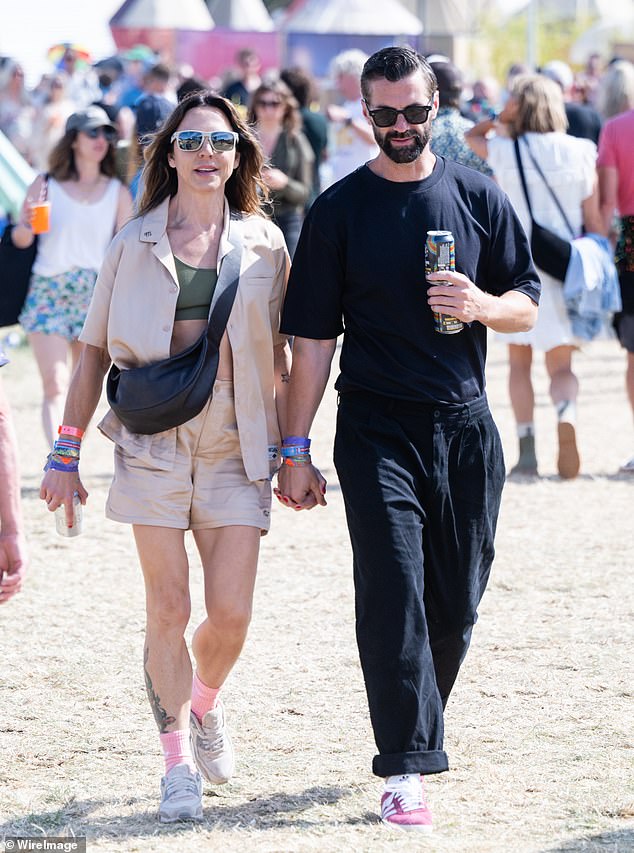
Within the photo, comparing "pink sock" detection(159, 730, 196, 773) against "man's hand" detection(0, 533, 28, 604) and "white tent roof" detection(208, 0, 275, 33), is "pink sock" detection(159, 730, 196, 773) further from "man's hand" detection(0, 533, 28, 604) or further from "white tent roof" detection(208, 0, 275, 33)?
"white tent roof" detection(208, 0, 275, 33)

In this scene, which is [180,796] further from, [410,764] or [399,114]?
[399,114]

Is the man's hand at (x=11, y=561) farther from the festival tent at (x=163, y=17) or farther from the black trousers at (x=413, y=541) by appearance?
the festival tent at (x=163, y=17)

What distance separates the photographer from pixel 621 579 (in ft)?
21.4

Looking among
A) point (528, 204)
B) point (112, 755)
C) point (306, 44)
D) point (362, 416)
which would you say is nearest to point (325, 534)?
point (528, 204)

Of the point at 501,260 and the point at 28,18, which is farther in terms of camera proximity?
the point at 28,18

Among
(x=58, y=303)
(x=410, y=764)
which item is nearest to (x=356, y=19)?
(x=58, y=303)

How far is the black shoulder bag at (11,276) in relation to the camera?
8117 millimetres

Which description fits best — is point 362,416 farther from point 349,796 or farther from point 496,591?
point 496,591

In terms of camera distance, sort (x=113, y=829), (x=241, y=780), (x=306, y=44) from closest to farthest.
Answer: (x=113, y=829) < (x=241, y=780) < (x=306, y=44)

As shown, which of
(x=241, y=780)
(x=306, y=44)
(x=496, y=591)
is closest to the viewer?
(x=241, y=780)

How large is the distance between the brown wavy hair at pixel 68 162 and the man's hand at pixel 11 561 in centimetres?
478

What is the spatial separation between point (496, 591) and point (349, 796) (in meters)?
2.35

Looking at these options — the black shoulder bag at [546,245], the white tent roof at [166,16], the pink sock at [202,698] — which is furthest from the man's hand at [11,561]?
the white tent roof at [166,16]

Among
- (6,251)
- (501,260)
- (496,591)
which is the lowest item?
(496,591)
